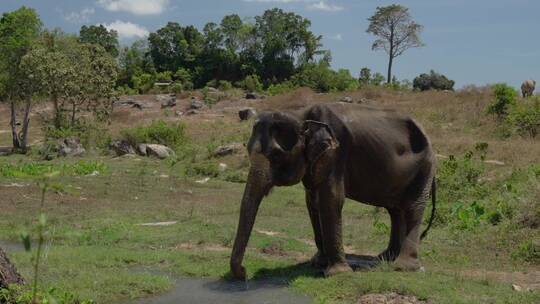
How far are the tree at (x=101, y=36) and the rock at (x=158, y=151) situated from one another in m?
48.5

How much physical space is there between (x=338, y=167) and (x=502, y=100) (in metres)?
20.7

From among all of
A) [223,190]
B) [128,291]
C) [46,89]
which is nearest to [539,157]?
[223,190]

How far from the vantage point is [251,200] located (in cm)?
829

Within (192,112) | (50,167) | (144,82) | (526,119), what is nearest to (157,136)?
(50,167)

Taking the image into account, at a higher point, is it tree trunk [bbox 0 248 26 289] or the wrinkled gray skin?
the wrinkled gray skin

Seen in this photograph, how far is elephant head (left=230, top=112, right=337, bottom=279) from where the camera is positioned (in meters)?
8.29

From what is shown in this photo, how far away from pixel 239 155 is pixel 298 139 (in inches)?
650

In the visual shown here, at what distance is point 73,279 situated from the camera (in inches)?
331

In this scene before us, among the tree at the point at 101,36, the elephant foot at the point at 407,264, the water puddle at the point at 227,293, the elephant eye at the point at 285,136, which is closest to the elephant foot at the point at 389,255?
the elephant foot at the point at 407,264

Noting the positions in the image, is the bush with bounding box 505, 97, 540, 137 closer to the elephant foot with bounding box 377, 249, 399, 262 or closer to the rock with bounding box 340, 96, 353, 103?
the rock with bounding box 340, 96, 353, 103

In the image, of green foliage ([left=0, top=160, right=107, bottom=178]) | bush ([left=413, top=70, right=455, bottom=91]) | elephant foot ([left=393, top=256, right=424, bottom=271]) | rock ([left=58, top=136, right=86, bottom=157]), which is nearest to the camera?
elephant foot ([left=393, top=256, right=424, bottom=271])

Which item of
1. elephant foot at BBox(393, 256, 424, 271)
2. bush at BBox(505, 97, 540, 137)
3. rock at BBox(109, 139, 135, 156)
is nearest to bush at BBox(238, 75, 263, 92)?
rock at BBox(109, 139, 135, 156)

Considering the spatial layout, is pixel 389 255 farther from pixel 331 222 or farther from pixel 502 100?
pixel 502 100

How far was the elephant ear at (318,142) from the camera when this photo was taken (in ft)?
28.2
